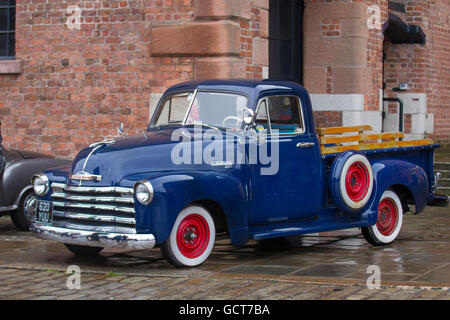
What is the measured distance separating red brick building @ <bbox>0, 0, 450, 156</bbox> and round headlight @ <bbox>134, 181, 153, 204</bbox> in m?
4.96

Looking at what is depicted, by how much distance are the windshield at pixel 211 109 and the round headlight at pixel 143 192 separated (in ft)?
4.45

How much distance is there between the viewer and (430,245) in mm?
8961

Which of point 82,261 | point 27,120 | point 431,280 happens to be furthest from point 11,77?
point 431,280

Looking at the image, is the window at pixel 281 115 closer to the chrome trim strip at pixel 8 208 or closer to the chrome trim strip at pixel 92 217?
the chrome trim strip at pixel 92 217

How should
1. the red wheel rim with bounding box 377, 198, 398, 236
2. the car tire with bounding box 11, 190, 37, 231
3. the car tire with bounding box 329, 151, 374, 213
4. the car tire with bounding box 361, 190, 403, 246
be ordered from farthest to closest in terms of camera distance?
the car tire with bounding box 11, 190, 37, 231
the red wheel rim with bounding box 377, 198, 398, 236
the car tire with bounding box 361, 190, 403, 246
the car tire with bounding box 329, 151, 374, 213

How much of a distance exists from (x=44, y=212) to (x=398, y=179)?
12.6 feet

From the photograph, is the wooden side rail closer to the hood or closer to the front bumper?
the hood

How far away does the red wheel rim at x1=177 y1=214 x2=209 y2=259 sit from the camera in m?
7.41

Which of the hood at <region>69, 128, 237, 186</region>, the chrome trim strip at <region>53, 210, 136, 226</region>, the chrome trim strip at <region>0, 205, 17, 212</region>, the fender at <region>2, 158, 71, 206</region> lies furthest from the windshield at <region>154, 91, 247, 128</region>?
the chrome trim strip at <region>0, 205, 17, 212</region>

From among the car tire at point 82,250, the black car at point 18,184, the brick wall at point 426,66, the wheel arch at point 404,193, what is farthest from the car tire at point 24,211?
the brick wall at point 426,66

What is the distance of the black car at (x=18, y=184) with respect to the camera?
10016 millimetres

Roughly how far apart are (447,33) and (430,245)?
11.3 meters

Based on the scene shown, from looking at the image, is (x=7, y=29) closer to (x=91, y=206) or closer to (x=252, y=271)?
(x=91, y=206)

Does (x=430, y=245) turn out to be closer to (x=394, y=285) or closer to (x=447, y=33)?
(x=394, y=285)
